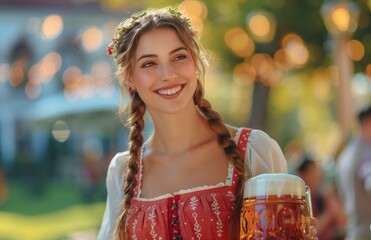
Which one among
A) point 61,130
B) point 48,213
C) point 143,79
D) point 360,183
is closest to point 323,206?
point 360,183

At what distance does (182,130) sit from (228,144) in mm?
190

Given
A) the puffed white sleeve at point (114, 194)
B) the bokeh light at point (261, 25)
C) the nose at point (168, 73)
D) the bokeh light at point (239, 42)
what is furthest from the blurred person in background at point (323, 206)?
the nose at point (168, 73)

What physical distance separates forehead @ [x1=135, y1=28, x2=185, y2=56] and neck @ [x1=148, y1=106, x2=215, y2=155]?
243mm

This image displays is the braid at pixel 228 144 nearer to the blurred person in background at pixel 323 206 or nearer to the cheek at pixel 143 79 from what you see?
the cheek at pixel 143 79

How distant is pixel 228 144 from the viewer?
3.44 m

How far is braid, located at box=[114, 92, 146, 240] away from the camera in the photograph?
3520mm

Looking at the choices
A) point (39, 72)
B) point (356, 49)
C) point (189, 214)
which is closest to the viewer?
point (189, 214)

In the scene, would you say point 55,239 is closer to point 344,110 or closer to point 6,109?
point 344,110

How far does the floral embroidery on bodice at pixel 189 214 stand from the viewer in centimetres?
331

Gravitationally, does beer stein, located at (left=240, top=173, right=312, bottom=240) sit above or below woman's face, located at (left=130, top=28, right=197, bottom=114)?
below

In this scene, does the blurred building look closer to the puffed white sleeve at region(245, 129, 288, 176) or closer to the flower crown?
the flower crown

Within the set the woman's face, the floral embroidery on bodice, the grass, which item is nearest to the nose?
the woman's face

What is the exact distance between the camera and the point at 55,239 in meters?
11.9

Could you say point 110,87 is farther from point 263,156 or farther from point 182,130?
point 263,156
